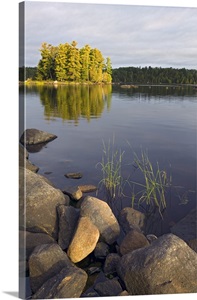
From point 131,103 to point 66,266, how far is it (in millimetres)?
1938

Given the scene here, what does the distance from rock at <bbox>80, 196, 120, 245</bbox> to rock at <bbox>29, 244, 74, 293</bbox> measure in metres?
0.74

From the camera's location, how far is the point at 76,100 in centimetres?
413

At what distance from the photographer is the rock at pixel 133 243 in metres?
3.87

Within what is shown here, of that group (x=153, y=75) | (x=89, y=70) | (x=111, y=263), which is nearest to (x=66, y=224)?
(x=111, y=263)

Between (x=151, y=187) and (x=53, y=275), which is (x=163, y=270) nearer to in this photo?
(x=53, y=275)

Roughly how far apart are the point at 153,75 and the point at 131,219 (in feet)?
5.92

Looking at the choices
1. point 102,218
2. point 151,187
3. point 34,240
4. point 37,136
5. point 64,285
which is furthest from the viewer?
point 151,187

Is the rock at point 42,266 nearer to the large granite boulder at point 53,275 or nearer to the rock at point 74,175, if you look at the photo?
the large granite boulder at point 53,275

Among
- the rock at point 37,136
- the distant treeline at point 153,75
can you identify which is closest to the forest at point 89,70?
the distant treeline at point 153,75

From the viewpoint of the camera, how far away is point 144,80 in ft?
14.4
